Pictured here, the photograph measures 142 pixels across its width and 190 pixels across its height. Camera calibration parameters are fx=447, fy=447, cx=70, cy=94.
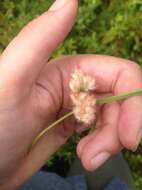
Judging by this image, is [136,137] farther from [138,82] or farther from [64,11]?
[64,11]

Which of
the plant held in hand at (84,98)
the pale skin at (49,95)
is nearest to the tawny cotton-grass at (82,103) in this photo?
the plant held in hand at (84,98)

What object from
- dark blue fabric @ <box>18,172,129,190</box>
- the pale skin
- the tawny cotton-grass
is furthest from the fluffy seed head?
dark blue fabric @ <box>18,172,129,190</box>

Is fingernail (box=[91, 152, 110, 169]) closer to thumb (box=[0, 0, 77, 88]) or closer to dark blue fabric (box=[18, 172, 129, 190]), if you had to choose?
thumb (box=[0, 0, 77, 88])

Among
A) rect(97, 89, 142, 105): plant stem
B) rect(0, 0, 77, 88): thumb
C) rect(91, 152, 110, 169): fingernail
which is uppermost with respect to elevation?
rect(0, 0, 77, 88): thumb

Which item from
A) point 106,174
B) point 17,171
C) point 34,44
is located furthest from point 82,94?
point 106,174

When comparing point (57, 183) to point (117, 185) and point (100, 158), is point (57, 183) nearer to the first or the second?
point (117, 185)

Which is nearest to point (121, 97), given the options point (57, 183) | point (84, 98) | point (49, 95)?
point (84, 98)
